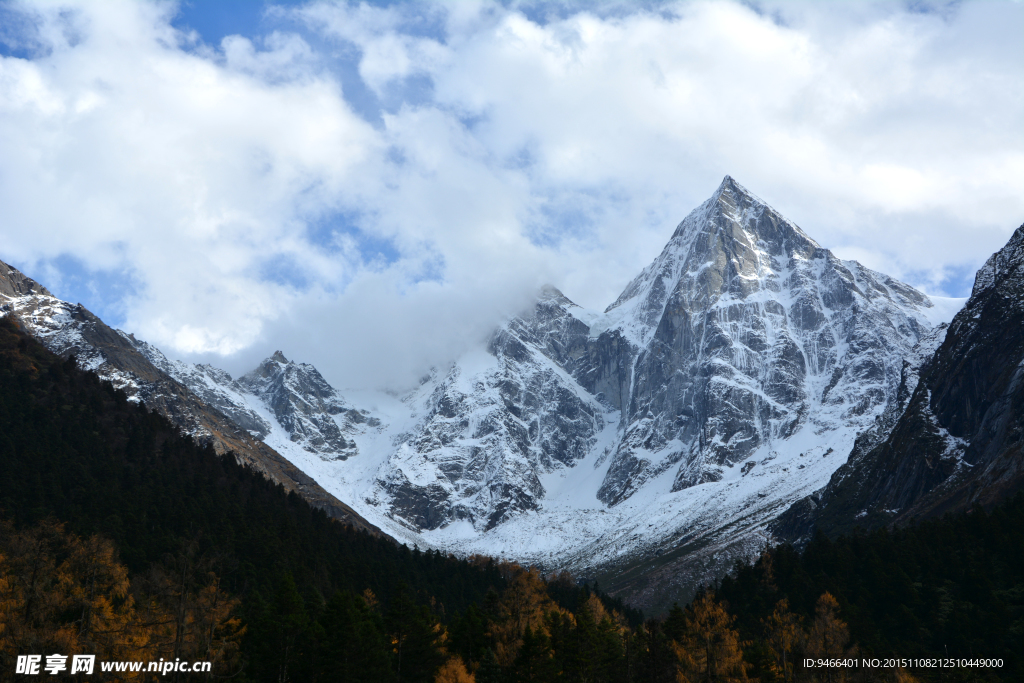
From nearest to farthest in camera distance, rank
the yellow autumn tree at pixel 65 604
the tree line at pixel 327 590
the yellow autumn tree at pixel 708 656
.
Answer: the yellow autumn tree at pixel 65 604 → the tree line at pixel 327 590 → the yellow autumn tree at pixel 708 656

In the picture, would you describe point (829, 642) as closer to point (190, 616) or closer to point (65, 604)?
point (190, 616)

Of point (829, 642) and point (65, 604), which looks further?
point (829, 642)

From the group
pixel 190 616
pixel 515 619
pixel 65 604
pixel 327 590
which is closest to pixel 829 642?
pixel 515 619

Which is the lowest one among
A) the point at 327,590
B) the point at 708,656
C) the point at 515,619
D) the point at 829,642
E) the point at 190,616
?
the point at 829,642

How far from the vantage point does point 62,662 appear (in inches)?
2267

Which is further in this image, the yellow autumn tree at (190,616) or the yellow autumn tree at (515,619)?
the yellow autumn tree at (515,619)

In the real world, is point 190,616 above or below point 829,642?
above

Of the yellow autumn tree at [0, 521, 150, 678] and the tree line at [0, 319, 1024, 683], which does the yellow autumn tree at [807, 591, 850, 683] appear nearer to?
the tree line at [0, 319, 1024, 683]

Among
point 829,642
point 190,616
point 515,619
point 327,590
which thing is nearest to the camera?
point 190,616

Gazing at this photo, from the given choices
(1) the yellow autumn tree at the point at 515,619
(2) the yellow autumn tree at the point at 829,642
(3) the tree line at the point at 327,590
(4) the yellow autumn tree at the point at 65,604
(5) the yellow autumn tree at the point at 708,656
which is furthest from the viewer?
(2) the yellow autumn tree at the point at 829,642

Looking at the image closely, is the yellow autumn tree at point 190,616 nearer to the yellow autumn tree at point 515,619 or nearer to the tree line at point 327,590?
the tree line at point 327,590

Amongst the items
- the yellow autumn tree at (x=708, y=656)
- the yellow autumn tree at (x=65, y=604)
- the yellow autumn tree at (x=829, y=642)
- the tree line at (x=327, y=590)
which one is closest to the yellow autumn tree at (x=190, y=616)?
the tree line at (x=327, y=590)

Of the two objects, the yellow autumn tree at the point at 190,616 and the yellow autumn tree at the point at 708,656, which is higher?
the yellow autumn tree at the point at 190,616

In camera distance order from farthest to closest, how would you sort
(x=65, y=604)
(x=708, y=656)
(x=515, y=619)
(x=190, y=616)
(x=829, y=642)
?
(x=829, y=642), (x=515, y=619), (x=708, y=656), (x=190, y=616), (x=65, y=604)
